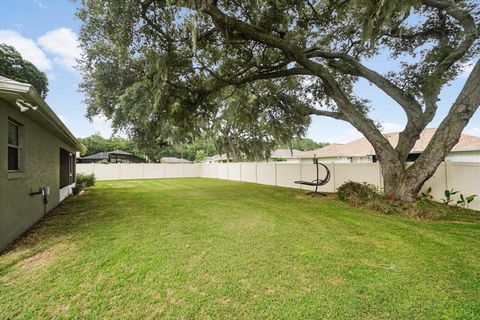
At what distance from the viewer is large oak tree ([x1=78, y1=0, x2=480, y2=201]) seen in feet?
20.2

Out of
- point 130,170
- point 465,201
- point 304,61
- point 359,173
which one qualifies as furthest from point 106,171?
point 465,201

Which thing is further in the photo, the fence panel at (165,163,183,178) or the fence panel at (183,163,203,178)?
the fence panel at (183,163,203,178)

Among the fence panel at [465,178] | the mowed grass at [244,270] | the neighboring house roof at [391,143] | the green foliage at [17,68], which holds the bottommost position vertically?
the mowed grass at [244,270]

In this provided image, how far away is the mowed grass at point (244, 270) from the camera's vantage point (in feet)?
7.61

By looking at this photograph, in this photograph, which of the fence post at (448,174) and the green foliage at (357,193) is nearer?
the fence post at (448,174)

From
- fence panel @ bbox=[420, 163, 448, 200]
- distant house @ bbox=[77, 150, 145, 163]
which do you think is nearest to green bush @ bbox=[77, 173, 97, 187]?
distant house @ bbox=[77, 150, 145, 163]

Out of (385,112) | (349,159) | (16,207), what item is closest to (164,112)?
(16,207)

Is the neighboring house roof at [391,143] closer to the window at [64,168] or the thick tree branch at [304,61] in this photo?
the thick tree branch at [304,61]

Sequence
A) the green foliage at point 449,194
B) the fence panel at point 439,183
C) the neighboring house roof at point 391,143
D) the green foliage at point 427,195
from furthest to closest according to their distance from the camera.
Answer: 1. the neighboring house roof at point 391,143
2. the green foliage at point 427,195
3. the fence panel at point 439,183
4. the green foliage at point 449,194

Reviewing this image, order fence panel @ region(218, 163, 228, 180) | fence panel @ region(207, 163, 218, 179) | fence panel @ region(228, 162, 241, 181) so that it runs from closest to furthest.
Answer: fence panel @ region(228, 162, 241, 181), fence panel @ region(218, 163, 228, 180), fence panel @ region(207, 163, 218, 179)

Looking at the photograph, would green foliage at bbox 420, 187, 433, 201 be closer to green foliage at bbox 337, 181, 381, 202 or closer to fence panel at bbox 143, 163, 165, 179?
green foliage at bbox 337, 181, 381, 202

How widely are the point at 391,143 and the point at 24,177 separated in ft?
64.3

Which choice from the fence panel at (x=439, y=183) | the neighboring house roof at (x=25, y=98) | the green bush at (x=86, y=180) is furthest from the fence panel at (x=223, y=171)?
A: the neighboring house roof at (x=25, y=98)

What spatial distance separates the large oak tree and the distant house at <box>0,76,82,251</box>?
3.20 metres
